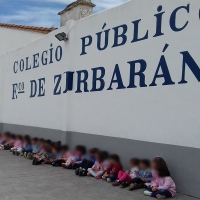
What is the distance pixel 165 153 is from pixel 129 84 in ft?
5.26

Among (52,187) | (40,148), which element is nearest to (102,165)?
(52,187)

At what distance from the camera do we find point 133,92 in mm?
6336

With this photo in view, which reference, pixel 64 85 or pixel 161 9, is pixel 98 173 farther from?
pixel 161 9

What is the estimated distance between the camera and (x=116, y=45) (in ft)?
22.5

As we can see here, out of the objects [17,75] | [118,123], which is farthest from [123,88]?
[17,75]

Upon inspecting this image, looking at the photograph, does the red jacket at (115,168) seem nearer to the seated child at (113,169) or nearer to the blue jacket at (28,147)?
the seated child at (113,169)

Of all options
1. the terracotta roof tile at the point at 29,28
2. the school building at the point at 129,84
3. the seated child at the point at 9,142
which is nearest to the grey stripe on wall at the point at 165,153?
the school building at the point at 129,84

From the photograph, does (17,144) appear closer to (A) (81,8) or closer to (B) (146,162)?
(A) (81,8)

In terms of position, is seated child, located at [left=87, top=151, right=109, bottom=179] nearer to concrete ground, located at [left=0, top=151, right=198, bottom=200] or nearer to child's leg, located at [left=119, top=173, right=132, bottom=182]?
concrete ground, located at [left=0, top=151, right=198, bottom=200]

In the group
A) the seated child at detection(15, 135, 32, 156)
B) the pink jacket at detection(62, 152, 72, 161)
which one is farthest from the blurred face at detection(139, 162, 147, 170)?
the seated child at detection(15, 135, 32, 156)

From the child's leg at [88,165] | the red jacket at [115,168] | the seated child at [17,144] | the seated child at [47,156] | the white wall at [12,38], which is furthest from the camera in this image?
the white wall at [12,38]

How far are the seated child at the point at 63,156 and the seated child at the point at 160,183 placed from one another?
2.99m

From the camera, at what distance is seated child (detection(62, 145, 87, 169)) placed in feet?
24.6

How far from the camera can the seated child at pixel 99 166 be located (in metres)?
6.63
